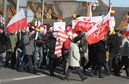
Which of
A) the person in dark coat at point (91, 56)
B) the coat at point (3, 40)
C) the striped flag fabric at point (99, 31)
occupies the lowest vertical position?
the person in dark coat at point (91, 56)

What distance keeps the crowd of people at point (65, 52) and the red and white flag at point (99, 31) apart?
275mm

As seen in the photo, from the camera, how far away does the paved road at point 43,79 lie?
573 inches

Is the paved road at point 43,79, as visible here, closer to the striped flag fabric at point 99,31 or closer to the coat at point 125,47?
the coat at point 125,47

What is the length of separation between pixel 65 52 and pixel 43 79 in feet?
4.13

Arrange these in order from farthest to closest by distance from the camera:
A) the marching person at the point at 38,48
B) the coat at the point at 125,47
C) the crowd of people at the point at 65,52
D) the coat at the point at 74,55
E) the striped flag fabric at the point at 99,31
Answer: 1. the marching person at the point at 38,48
2. the coat at the point at 125,47
3. the striped flag fabric at the point at 99,31
4. the crowd of people at the point at 65,52
5. the coat at the point at 74,55

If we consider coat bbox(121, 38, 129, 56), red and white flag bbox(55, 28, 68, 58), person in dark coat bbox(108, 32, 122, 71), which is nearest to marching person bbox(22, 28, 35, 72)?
red and white flag bbox(55, 28, 68, 58)

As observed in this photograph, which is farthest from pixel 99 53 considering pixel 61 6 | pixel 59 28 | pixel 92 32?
pixel 61 6

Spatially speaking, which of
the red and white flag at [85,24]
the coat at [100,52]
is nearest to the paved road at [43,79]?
the coat at [100,52]

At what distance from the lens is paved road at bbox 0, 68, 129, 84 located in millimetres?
14545

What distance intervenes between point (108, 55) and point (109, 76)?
121 centimetres

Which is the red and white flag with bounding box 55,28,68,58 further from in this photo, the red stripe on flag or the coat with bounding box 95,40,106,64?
the red stripe on flag

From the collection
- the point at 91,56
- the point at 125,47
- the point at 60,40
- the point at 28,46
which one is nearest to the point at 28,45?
the point at 28,46

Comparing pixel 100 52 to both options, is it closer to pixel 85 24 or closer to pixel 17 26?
pixel 85 24

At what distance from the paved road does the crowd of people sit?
289mm
